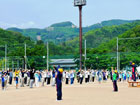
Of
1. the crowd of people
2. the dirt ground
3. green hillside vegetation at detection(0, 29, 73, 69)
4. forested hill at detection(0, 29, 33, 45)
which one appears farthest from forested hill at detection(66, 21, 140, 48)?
the dirt ground

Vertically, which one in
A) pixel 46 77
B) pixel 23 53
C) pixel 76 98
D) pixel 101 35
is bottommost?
pixel 76 98

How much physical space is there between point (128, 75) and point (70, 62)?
229 feet

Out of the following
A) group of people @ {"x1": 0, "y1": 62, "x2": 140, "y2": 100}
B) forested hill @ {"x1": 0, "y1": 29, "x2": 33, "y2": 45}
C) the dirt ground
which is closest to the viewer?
the dirt ground

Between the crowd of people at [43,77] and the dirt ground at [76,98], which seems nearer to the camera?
the dirt ground at [76,98]

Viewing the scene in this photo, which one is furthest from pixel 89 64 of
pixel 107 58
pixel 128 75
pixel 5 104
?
pixel 5 104

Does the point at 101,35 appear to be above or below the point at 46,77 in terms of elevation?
above

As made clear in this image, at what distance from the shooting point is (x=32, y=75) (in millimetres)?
30344

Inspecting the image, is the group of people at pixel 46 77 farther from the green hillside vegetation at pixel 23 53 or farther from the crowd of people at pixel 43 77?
the green hillside vegetation at pixel 23 53

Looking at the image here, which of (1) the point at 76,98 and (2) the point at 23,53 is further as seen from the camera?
(2) the point at 23,53

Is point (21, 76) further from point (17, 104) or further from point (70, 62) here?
point (70, 62)

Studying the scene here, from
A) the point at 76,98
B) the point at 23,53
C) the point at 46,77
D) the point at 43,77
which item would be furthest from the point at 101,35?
the point at 76,98

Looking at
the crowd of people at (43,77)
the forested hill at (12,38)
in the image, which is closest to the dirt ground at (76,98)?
the crowd of people at (43,77)

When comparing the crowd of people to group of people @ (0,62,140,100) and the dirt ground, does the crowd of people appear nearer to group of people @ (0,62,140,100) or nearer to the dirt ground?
group of people @ (0,62,140,100)

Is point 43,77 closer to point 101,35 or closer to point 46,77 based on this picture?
point 46,77
